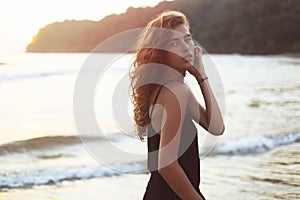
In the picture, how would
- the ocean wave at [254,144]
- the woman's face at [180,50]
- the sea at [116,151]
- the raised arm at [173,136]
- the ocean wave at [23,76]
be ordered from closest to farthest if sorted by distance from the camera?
the raised arm at [173,136]
the woman's face at [180,50]
the sea at [116,151]
the ocean wave at [254,144]
the ocean wave at [23,76]

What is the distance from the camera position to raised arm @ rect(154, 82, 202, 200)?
6.24 ft

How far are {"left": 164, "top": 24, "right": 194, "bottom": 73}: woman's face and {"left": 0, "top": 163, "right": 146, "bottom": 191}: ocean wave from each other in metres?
4.87

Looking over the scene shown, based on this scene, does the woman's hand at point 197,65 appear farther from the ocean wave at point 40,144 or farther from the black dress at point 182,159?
the ocean wave at point 40,144

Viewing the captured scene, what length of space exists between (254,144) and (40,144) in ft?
11.2

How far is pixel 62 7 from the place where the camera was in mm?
38500

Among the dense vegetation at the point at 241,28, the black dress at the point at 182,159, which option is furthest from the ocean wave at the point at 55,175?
the dense vegetation at the point at 241,28

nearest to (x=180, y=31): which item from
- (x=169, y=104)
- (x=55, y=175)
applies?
(x=169, y=104)

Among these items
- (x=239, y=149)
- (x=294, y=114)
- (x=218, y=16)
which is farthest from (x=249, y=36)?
(x=239, y=149)

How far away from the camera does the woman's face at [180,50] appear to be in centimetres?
202

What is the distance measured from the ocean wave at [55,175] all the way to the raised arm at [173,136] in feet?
16.0

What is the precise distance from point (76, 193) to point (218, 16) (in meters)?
61.2

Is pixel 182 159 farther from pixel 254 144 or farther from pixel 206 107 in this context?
pixel 254 144

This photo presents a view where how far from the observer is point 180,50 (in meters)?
2.02

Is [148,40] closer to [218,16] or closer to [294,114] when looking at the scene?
[294,114]
